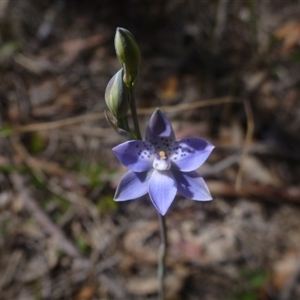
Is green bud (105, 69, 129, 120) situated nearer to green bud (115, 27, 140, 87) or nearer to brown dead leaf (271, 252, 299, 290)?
green bud (115, 27, 140, 87)

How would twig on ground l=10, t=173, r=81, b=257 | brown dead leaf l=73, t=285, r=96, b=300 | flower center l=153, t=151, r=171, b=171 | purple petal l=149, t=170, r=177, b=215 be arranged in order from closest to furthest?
purple petal l=149, t=170, r=177, b=215, flower center l=153, t=151, r=171, b=171, brown dead leaf l=73, t=285, r=96, b=300, twig on ground l=10, t=173, r=81, b=257

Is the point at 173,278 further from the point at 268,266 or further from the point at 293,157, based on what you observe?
the point at 293,157

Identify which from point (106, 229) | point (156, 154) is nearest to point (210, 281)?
point (106, 229)

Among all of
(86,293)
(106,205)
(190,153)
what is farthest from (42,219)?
(190,153)

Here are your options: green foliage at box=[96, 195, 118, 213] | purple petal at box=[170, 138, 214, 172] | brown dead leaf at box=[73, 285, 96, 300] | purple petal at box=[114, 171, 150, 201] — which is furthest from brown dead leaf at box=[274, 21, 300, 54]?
purple petal at box=[114, 171, 150, 201]

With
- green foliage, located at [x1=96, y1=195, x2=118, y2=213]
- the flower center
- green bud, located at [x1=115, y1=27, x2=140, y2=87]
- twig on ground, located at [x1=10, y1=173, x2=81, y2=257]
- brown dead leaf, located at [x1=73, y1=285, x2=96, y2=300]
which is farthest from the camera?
green foliage, located at [x1=96, y1=195, x2=118, y2=213]

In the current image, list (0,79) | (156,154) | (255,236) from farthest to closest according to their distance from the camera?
(0,79) → (255,236) → (156,154)
